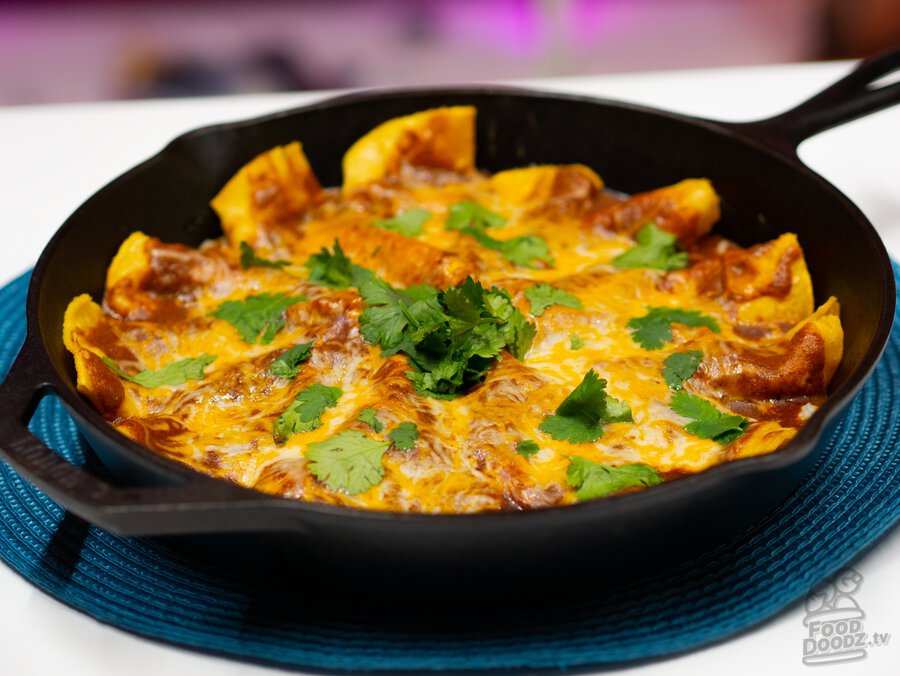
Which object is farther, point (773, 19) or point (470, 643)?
point (773, 19)

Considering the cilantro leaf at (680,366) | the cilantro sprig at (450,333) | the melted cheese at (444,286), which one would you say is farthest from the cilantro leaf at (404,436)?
the cilantro leaf at (680,366)

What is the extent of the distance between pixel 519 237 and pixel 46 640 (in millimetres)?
1800

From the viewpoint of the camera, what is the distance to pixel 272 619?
2.07 meters

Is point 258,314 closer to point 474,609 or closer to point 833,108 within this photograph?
point 474,609

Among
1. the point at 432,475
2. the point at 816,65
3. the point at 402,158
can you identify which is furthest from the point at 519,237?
the point at 816,65

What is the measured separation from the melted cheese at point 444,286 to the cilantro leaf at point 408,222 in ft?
0.14

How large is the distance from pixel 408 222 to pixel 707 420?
134 cm

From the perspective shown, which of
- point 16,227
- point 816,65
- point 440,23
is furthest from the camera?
point 440,23

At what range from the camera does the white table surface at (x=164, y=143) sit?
6.72 feet

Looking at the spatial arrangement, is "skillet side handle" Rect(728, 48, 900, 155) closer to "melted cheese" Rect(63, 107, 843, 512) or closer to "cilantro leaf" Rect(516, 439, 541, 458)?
"melted cheese" Rect(63, 107, 843, 512)

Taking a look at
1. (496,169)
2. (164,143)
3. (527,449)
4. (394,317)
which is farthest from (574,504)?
(164,143)

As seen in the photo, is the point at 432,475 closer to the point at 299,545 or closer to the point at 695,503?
the point at 299,545

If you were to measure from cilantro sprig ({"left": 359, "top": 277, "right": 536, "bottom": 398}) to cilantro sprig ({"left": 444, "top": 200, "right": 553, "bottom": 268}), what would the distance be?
449 mm

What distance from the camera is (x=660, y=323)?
2.77 m
